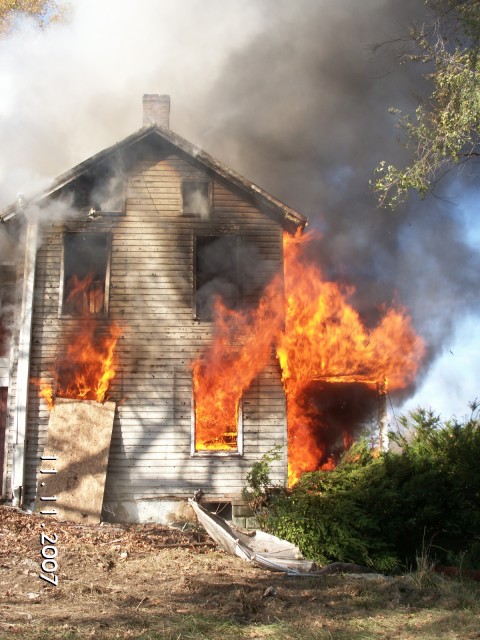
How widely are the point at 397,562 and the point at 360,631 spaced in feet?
10.7

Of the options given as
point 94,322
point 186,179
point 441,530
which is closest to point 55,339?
point 94,322

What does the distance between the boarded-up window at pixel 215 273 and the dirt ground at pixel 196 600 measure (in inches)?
219

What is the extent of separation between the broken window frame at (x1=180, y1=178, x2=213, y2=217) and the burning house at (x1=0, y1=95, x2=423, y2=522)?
33 millimetres

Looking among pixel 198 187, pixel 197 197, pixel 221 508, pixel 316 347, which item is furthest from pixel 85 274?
pixel 221 508

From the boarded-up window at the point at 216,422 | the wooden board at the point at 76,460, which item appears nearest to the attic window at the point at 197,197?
the boarded-up window at the point at 216,422

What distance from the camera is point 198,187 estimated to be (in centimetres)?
1444

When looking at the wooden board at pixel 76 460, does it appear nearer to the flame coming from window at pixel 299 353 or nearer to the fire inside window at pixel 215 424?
the fire inside window at pixel 215 424

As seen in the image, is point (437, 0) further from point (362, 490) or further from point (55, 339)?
point (55, 339)

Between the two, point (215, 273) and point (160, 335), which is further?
point (215, 273)

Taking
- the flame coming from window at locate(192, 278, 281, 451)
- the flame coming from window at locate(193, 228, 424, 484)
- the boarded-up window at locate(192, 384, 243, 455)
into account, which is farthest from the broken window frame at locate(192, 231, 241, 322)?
the boarded-up window at locate(192, 384, 243, 455)

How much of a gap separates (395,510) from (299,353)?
541 centimetres

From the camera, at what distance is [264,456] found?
12.7 meters

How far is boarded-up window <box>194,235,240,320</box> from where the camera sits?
1384 centimetres

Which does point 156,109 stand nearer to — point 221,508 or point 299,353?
point 299,353
